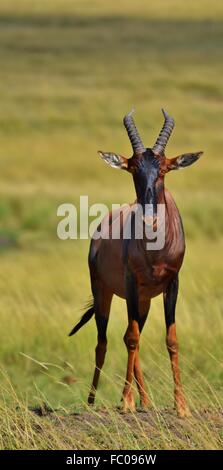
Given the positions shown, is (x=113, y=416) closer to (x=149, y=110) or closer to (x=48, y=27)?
(x=149, y=110)

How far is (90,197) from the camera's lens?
3312 centimetres

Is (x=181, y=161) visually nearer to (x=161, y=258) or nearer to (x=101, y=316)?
(x=161, y=258)

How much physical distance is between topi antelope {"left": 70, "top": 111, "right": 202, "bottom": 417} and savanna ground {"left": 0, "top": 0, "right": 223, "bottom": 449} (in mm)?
276

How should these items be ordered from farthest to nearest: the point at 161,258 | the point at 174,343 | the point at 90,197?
1. the point at 90,197
2. the point at 174,343
3. the point at 161,258

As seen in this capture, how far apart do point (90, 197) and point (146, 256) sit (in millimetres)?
23850

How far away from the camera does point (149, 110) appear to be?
60906 mm

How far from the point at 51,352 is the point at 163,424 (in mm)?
6982

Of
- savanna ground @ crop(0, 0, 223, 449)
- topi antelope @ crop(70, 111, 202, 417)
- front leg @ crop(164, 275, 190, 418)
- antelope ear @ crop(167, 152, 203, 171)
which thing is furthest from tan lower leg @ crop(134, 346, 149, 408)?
antelope ear @ crop(167, 152, 203, 171)

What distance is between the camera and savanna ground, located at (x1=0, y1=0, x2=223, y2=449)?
376 inches

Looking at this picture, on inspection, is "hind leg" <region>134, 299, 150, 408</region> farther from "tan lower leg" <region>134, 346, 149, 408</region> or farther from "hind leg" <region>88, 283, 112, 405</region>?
"hind leg" <region>88, 283, 112, 405</region>

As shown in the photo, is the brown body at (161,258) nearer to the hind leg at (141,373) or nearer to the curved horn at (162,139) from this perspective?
the curved horn at (162,139)

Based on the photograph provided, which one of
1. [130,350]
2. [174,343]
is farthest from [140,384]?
[174,343]


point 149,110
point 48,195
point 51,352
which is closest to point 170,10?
point 149,110

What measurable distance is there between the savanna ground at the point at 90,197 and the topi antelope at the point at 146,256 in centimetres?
28
